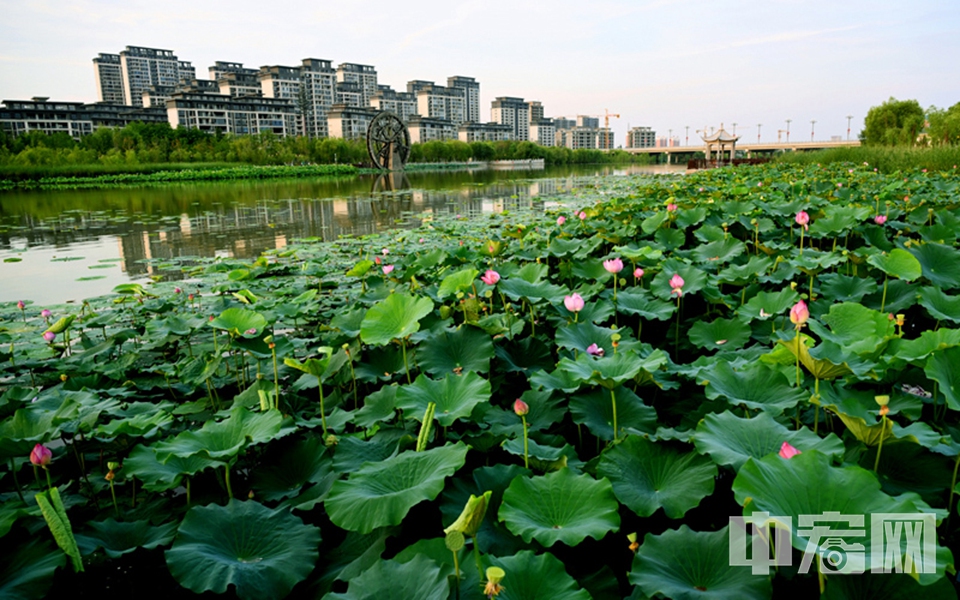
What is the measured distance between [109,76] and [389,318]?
134m

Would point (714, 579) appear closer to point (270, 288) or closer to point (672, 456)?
point (672, 456)

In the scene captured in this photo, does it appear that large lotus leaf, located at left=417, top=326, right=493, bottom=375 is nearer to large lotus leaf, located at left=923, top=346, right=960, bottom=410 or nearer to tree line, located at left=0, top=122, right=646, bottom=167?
large lotus leaf, located at left=923, top=346, right=960, bottom=410

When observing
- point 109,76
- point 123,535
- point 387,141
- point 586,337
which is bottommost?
point 123,535

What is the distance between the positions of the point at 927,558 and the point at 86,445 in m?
1.71

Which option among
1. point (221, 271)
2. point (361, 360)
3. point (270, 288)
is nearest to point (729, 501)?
point (361, 360)

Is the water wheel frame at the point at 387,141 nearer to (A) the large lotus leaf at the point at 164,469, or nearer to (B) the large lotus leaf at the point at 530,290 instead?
(B) the large lotus leaf at the point at 530,290

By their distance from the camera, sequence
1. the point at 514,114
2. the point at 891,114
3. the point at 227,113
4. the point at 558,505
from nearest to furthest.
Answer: the point at 558,505 < the point at 891,114 < the point at 227,113 < the point at 514,114

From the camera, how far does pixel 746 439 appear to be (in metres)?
0.90

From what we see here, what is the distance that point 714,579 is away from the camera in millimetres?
702

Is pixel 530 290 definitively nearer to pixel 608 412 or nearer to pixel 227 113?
pixel 608 412

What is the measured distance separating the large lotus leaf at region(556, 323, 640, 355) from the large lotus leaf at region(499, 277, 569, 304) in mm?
224

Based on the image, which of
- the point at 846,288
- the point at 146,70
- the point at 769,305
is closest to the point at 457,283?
the point at 769,305

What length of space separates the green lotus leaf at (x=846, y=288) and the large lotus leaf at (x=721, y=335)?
1.54 feet

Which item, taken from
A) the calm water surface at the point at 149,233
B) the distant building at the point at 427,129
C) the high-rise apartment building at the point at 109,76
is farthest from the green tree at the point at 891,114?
the high-rise apartment building at the point at 109,76
